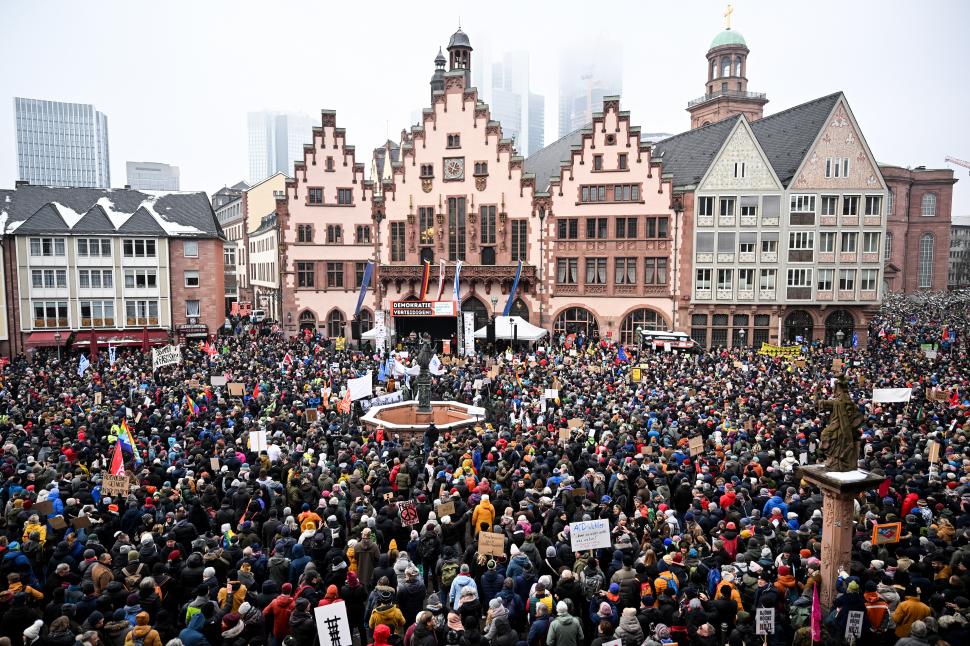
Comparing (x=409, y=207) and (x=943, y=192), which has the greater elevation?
(x=943, y=192)

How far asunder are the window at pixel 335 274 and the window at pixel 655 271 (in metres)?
23.5

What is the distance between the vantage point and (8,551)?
1080 cm

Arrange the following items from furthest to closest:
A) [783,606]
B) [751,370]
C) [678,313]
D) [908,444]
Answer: [678,313], [751,370], [908,444], [783,606]

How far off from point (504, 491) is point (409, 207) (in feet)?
124

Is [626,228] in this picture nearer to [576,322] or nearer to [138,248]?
[576,322]

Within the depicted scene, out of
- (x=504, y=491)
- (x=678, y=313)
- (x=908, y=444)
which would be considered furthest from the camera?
(x=678, y=313)

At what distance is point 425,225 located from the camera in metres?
49.0

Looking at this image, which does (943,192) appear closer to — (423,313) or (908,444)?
(423,313)

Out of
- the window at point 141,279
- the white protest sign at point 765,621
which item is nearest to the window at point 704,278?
the white protest sign at point 765,621

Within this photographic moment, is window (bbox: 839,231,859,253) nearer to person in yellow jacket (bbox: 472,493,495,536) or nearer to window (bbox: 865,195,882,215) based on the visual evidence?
window (bbox: 865,195,882,215)

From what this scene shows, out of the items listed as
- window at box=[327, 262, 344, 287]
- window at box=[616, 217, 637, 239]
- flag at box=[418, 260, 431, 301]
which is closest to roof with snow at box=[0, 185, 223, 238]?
window at box=[327, 262, 344, 287]

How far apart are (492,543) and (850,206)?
43.9m

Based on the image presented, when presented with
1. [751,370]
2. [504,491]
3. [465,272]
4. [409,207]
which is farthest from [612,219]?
[504,491]

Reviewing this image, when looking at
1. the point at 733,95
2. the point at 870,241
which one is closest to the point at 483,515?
the point at 870,241
